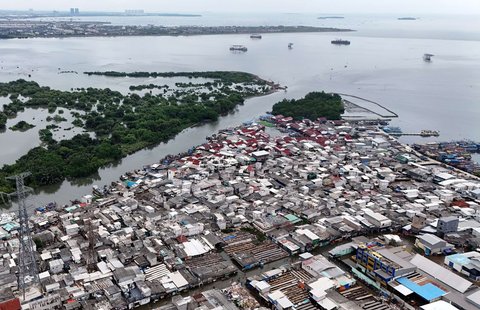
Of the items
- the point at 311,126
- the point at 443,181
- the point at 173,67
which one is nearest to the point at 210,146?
the point at 311,126

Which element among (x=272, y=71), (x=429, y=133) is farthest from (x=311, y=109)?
(x=272, y=71)

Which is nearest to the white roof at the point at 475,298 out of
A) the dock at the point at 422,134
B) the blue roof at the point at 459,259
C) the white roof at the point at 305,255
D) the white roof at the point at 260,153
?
the blue roof at the point at 459,259

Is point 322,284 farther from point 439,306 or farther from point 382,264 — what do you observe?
point 439,306

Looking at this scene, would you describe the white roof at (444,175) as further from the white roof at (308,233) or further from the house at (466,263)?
the white roof at (308,233)

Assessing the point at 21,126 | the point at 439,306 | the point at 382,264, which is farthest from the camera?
the point at 21,126

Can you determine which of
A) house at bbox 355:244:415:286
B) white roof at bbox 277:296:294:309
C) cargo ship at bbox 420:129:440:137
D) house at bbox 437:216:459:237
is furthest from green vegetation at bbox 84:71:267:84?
white roof at bbox 277:296:294:309
